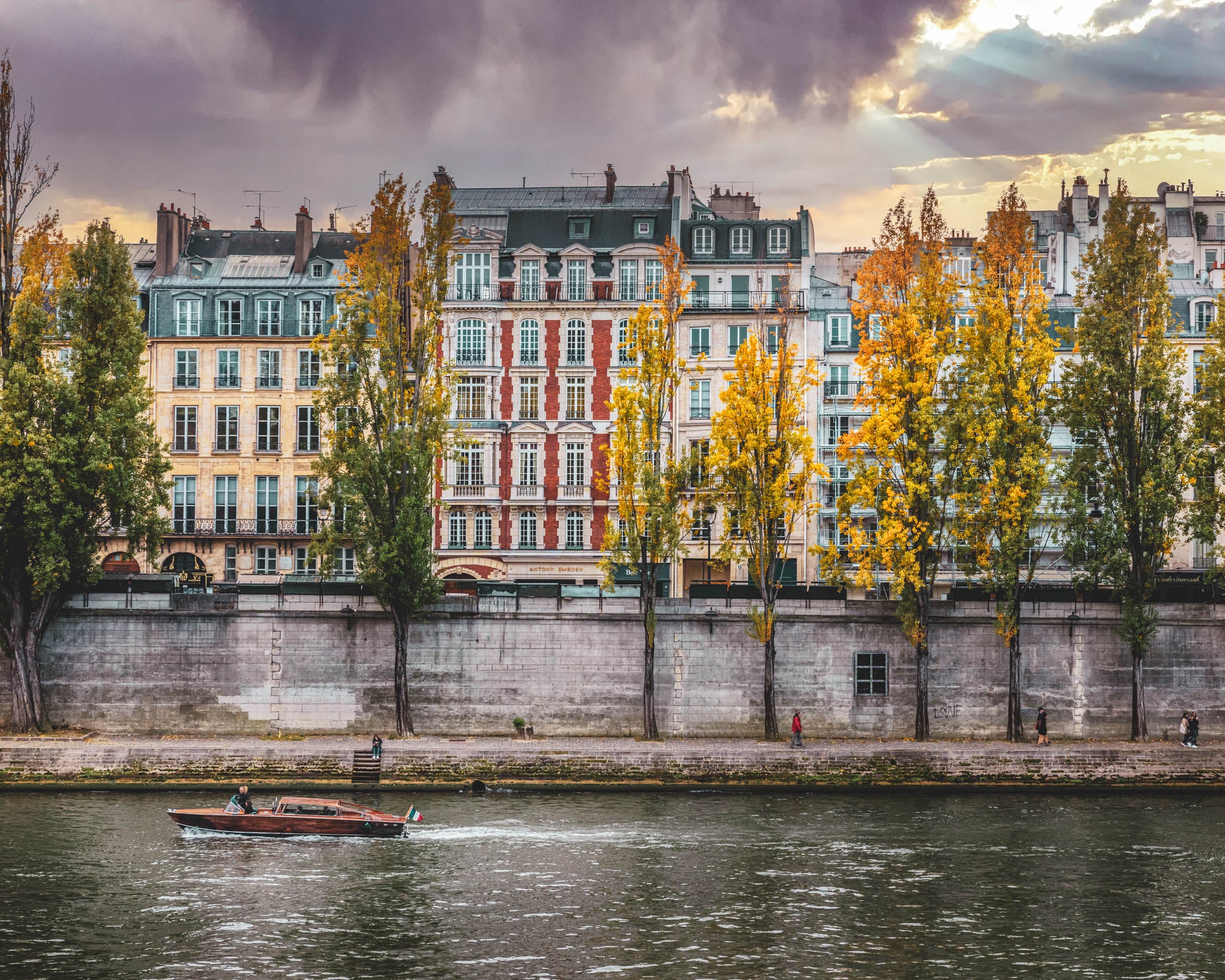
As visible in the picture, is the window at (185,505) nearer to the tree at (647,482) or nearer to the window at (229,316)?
the window at (229,316)

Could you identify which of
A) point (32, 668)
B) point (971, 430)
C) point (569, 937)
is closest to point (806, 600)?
point (971, 430)

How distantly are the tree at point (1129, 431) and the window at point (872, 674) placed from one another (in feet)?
28.3

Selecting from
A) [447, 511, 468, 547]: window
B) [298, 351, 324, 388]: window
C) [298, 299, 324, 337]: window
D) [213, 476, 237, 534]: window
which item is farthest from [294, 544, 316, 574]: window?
[298, 299, 324, 337]: window

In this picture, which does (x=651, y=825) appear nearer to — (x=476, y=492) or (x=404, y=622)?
(x=404, y=622)

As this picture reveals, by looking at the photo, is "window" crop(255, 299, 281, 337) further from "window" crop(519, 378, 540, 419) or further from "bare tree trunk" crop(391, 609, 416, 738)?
"bare tree trunk" crop(391, 609, 416, 738)

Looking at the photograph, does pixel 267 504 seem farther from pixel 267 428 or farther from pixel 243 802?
pixel 243 802

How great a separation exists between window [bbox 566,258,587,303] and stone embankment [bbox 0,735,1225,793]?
29.2 metres

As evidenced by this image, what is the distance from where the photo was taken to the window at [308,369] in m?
76.9

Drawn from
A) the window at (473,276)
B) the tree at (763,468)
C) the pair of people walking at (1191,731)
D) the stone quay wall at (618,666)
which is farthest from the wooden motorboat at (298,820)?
the window at (473,276)

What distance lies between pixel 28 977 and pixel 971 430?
4021cm

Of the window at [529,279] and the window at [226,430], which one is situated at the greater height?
the window at [529,279]

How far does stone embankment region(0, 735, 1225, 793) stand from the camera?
53750 mm

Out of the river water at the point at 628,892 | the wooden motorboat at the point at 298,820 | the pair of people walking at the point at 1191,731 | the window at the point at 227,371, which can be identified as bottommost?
the river water at the point at 628,892

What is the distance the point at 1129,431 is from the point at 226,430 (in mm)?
44974
